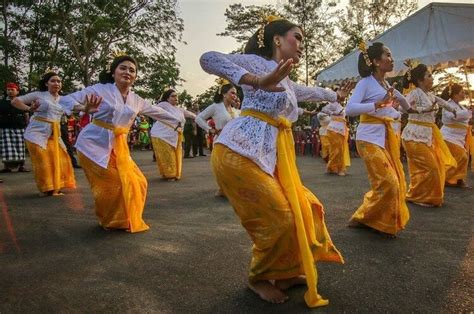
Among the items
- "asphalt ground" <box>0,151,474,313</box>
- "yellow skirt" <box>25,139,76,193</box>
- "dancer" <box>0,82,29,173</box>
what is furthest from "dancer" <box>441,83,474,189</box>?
"dancer" <box>0,82,29,173</box>

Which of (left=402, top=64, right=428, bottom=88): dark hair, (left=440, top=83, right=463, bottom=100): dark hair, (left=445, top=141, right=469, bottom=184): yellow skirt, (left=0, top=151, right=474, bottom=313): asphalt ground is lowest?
(left=0, top=151, right=474, bottom=313): asphalt ground

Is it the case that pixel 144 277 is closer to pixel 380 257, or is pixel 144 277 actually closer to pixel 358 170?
pixel 380 257

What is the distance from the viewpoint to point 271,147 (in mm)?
2582

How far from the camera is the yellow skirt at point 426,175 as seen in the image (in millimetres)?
5535

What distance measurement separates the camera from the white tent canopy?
26.3ft

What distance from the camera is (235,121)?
8.78ft

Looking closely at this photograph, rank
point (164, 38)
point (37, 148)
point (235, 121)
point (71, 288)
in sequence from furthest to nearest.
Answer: point (164, 38) < point (37, 148) < point (71, 288) < point (235, 121)

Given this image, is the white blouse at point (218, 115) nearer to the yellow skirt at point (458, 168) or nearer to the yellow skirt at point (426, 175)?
the yellow skirt at point (426, 175)

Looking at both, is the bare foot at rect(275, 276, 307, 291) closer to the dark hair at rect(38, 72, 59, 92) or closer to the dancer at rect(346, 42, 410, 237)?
the dancer at rect(346, 42, 410, 237)

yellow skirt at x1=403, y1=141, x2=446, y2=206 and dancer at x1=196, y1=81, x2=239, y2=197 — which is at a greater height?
dancer at x1=196, y1=81, x2=239, y2=197

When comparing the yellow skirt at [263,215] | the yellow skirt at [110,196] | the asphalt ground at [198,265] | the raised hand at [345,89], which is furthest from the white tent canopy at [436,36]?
the yellow skirt at [263,215]

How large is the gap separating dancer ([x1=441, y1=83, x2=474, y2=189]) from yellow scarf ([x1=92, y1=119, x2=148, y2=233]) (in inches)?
228

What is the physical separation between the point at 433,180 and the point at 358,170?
4.91 meters

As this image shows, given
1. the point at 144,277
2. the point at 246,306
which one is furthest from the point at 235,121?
the point at 144,277
